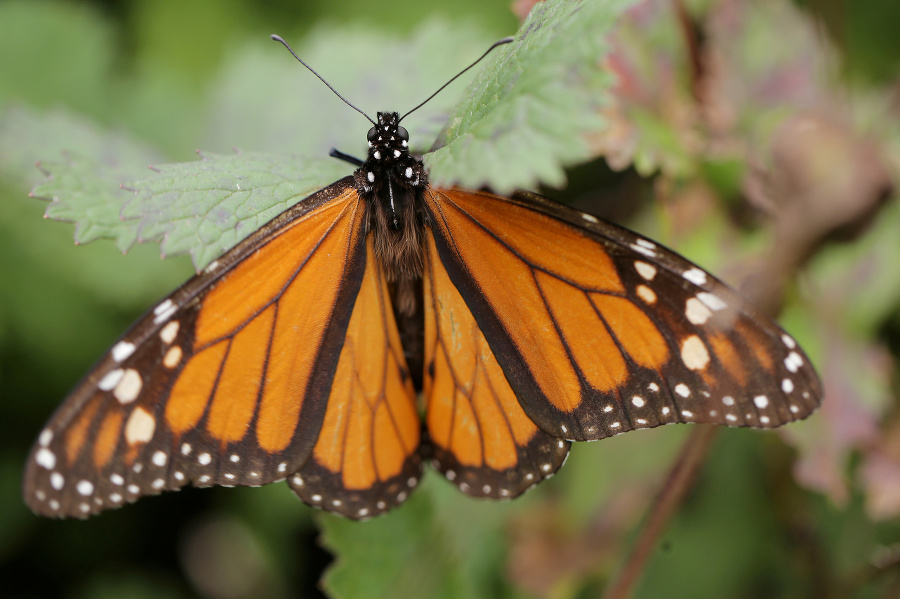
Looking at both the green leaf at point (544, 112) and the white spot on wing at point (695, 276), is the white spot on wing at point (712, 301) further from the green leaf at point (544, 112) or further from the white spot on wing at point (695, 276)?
the green leaf at point (544, 112)

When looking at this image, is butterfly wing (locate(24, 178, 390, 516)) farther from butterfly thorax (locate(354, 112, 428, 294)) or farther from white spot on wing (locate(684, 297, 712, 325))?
white spot on wing (locate(684, 297, 712, 325))

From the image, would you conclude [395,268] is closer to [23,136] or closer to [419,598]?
[419,598]

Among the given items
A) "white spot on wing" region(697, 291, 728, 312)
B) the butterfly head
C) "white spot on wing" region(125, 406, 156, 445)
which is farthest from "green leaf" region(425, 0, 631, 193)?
"white spot on wing" region(125, 406, 156, 445)

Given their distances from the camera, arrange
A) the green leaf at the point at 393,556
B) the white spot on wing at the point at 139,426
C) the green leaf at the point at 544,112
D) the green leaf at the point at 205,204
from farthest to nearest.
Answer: the green leaf at the point at 393,556 < the white spot on wing at the point at 139,426 < the green leaf at the point at 205,204 < the green leaf at the point at 544,112

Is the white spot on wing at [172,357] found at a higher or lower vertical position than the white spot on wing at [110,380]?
higher

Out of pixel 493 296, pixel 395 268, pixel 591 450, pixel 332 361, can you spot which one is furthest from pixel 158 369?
pixel 591 450

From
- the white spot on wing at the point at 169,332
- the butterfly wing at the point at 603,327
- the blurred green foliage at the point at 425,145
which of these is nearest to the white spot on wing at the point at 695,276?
the butterfly wing at the point at 603,327

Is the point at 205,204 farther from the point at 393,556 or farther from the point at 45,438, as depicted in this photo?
the point at 393,556
